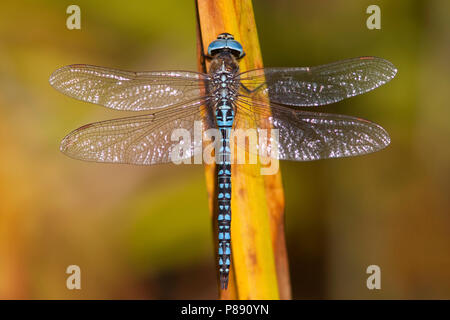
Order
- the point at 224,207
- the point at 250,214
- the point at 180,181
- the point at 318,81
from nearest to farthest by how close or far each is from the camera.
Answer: the point at 250,214 < the point at 224,207 < the point at 318,81 < the point at 180,181

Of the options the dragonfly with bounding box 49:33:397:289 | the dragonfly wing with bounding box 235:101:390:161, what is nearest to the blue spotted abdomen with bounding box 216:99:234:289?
the dragonfly with bounding box 49:33:397:289

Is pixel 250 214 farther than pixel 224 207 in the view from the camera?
No

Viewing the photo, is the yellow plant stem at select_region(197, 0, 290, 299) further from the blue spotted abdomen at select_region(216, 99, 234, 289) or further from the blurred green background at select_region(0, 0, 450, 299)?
the blurred green background at select_region(0, 0, 450, 299)

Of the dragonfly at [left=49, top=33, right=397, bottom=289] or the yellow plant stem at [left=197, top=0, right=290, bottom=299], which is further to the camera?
the dragonfly at [left=49, top=33, right=397, bottom=289]

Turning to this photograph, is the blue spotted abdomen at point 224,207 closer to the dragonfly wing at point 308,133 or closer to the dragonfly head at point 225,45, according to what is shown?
the dragonfly wing at point 308,133

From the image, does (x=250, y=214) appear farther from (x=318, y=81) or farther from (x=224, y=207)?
(x=318, y=81)

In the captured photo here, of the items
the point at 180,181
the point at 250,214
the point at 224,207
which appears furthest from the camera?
the point at 180,181

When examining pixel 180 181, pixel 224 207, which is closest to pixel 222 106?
pixel 224 207

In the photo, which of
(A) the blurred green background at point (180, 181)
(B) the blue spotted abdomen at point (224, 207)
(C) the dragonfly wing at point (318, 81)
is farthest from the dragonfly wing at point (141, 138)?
(A) the blurred green background at point (180, 181)
